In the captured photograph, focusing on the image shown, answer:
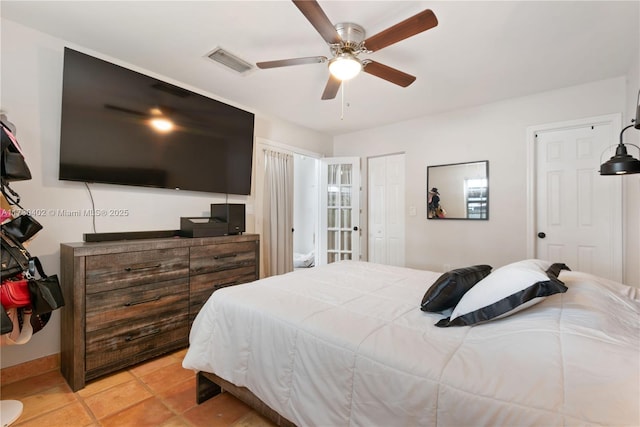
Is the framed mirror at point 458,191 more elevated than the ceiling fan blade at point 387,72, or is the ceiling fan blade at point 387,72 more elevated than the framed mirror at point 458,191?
the ceiling fan blade at point 387,72

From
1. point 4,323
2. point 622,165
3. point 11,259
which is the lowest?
point 4,323

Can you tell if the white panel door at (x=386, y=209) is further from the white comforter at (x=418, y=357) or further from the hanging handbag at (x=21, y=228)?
the hanging handbag at (x=21, y=228)

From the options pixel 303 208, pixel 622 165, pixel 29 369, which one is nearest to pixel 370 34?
pixel 622 165

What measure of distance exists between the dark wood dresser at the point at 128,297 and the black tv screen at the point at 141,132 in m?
0.65

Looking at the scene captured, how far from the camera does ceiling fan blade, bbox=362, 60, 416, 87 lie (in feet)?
6.84

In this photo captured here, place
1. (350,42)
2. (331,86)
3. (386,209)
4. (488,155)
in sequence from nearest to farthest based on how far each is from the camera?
(350,42), (331,86), (488,155), (386,209)

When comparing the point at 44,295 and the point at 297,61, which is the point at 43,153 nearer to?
the point at 44,295

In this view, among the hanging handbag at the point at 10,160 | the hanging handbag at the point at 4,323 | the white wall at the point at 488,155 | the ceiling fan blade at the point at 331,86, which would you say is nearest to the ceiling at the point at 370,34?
the white wall at the point at 488,155

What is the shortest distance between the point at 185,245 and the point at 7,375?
1.41 meters

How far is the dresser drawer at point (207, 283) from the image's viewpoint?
249cm

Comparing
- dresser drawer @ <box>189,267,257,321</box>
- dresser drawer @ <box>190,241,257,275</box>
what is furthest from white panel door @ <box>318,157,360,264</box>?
dresser drawer @ <box>189,267,257,321</box>

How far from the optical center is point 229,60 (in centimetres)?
248

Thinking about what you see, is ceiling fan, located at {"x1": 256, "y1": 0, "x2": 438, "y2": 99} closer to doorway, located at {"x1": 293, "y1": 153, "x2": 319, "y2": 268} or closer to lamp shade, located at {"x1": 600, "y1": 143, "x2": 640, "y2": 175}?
lamp shade, located at {"x1": 600, "y1": 143, "x2": 640, "y2": 175}

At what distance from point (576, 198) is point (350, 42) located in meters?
2.87
